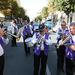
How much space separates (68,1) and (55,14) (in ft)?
147

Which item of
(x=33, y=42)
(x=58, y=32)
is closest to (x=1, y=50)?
(x=33, y=42)

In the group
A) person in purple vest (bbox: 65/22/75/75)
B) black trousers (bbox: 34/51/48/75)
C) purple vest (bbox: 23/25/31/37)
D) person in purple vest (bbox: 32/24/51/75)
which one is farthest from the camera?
purple vest (bbox: 23/25/31/37)

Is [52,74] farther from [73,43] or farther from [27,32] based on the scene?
[27,32]

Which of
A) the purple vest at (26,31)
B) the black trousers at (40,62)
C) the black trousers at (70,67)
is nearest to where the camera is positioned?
the black trousers at (70,67)

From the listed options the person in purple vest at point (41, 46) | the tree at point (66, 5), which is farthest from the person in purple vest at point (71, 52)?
the tree at point (66, 5)

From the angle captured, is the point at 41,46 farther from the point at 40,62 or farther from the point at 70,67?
the point at 70,67

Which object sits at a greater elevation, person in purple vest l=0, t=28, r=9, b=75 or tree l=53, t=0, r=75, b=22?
tree l=53, t=0, r=75, b=22

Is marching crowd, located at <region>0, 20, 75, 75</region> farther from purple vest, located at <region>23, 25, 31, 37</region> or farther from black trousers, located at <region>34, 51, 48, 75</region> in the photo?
purple vest, located at <region>23, 25, 31, 37</region>

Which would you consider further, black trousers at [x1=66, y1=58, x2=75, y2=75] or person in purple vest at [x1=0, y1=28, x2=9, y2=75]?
black trousers at [x1=66, y1=58, x2=75, y2=75]

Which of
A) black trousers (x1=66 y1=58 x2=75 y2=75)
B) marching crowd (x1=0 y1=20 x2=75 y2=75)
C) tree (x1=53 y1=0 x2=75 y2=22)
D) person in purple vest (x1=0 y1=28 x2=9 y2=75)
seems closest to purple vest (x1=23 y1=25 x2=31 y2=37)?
marching crowd (x1=0 y1=20 x2=75 y2=75)

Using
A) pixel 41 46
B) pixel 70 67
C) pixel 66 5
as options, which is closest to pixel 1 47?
pixel 41 46

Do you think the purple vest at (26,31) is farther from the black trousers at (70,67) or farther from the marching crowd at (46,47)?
the black trousers at (70,67)

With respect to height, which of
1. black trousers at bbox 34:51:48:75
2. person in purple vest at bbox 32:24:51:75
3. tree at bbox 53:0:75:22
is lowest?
black trousers at bbox 34:51:48:75

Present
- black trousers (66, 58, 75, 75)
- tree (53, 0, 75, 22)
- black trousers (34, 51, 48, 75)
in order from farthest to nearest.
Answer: tree (53, 0, 75, 22) < black trousers (34, 51, 48, 75) < black trousers (66, 58, 75, 75)
